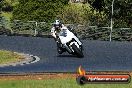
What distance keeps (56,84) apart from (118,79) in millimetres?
5099

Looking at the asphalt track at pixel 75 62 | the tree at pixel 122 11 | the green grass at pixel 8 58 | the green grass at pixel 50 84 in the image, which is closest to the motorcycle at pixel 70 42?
the asphalt track at pixel 75 62

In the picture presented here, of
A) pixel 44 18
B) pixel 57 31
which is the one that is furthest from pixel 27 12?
pixel 57 31

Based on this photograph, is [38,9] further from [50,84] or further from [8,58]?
[50,84]

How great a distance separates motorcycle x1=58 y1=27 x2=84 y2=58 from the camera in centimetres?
2317

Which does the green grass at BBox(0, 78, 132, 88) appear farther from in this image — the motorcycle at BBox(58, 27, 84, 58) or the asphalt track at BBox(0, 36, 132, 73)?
the motorcycle at BBox(58, 27, 84, 58)

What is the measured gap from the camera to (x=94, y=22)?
41438 mm

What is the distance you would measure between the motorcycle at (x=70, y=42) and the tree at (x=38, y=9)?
78.3 ft

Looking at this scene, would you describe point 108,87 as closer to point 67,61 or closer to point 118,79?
point 118,79

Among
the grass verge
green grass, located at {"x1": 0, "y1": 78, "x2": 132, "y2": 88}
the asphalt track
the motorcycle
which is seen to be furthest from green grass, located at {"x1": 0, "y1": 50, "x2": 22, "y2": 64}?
green grass, located at {"x1": 0, "y1": 78, "x2": 132, "y2": 88}

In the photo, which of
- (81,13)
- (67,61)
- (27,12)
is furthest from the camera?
(27,12)

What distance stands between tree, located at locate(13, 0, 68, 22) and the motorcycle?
23.9 metres

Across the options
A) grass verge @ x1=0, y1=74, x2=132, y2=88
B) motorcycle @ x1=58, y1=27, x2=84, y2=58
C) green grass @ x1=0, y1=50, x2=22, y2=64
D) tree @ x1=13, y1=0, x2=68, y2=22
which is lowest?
tree @ x1=13, y1=0, x2=68, y2=22

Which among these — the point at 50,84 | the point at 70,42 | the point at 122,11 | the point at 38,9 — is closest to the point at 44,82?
the point at 50,84

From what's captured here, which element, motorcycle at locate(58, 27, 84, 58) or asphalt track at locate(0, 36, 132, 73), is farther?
motorcycle at locate(58, 27, 84, 58)
